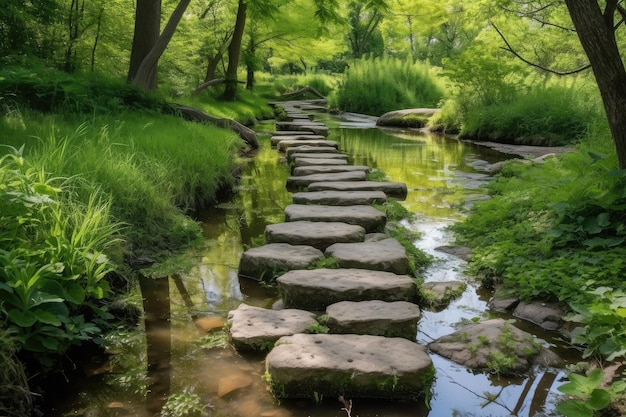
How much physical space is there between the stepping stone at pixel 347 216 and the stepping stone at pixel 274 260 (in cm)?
60

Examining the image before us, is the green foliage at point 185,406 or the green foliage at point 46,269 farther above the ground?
the green foliage at point 46,269

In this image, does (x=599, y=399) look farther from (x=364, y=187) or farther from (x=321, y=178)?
(x=321, y=178)

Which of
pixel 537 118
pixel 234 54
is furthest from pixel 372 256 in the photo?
pixel 234 54

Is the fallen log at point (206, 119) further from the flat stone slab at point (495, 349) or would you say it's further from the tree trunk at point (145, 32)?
the flat stone slab at point (495, 349)

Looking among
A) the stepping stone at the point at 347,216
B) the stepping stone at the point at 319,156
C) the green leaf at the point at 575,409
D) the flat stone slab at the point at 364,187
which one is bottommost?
the green leaf at the point at 575,409

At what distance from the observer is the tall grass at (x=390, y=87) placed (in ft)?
62.0

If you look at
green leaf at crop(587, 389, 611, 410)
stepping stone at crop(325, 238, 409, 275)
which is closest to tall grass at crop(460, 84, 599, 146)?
stepping stone at crop(325, 238, 409, 275)

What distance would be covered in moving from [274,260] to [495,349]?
4.63 ft

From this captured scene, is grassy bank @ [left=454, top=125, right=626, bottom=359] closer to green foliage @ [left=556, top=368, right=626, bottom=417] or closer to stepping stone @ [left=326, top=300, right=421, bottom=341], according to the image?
green foliage @ [left=556, top=368, right=626, bottom=417]

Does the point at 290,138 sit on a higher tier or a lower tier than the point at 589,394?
higher

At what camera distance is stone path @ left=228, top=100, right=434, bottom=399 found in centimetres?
210

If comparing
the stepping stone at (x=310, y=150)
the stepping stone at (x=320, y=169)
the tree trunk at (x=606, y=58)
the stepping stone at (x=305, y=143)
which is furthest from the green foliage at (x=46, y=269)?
the stepping stone at (x=305, y=143)

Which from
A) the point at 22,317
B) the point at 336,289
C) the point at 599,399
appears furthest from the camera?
the point at 336,289

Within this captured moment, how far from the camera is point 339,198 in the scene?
459 centimetres
